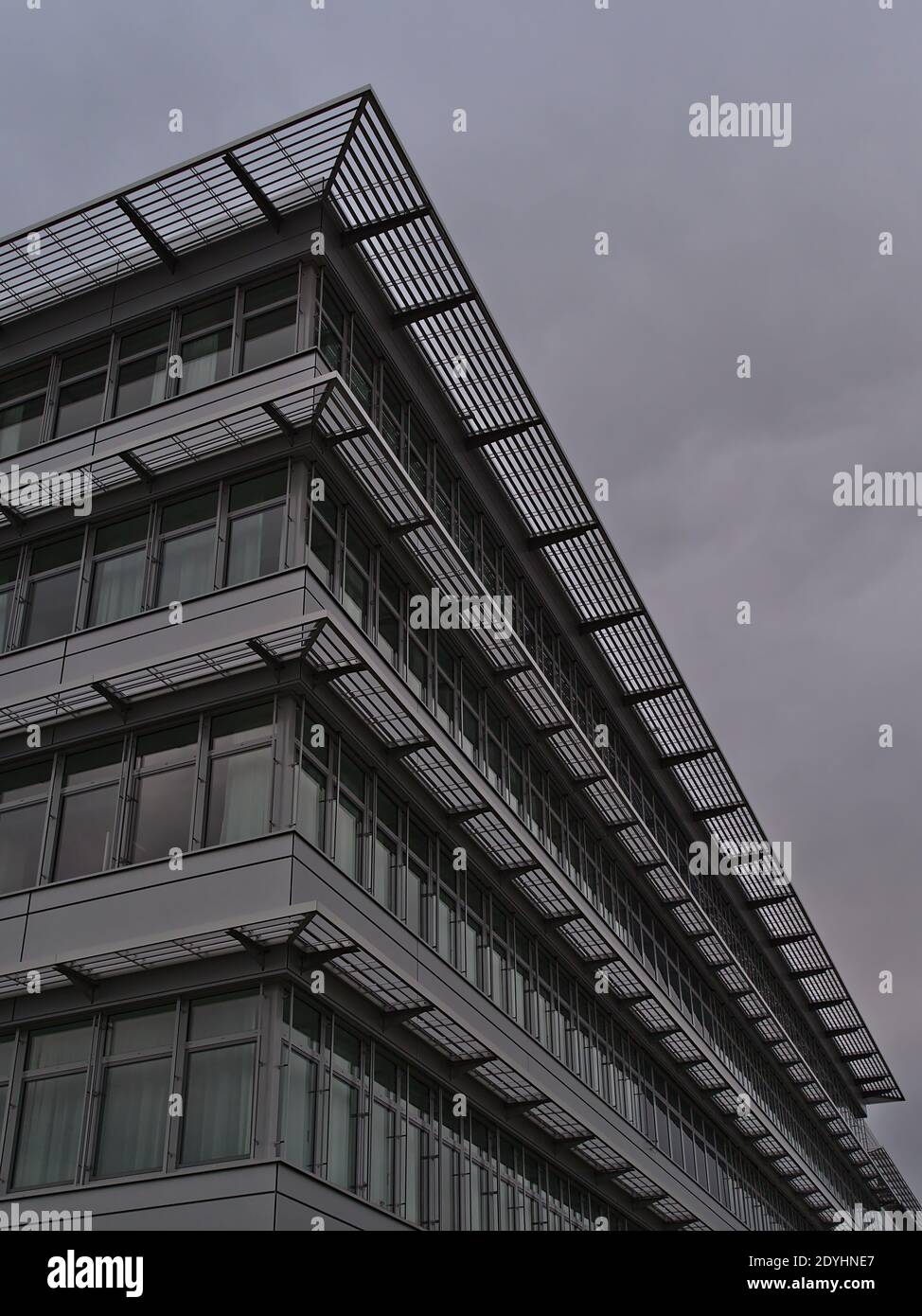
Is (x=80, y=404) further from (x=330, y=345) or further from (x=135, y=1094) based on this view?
(x=135, y=1094)

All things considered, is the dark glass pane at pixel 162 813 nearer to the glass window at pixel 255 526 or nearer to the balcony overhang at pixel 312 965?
the balcony overhang at pixel 312 965

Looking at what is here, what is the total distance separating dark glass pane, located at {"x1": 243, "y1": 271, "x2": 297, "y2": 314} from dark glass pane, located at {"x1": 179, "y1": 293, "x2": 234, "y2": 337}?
0.37 metres

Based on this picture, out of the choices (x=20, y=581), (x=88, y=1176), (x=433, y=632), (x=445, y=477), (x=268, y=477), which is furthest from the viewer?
(x=445, y=477)

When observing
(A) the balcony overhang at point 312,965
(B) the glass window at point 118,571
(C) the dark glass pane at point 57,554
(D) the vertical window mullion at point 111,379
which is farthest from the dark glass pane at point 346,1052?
(D) the vertical window mullion at point 111,379

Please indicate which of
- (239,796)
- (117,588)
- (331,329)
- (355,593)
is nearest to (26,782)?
(117,588)

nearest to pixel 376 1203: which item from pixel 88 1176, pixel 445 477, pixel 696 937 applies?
pixel 88 1176

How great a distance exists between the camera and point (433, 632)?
28.9m

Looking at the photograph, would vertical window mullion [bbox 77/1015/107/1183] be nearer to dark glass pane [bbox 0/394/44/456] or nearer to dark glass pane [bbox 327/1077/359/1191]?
dark glass pane [bbox 327/1077/359/1191]

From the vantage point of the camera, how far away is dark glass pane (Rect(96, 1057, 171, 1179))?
20.5 meters

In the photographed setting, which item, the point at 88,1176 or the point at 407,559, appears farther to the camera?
the point at 407,559

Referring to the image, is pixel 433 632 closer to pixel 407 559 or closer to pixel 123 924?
pixel 407 559

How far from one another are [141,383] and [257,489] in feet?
12.5

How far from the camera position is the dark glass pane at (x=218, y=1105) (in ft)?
65.2
